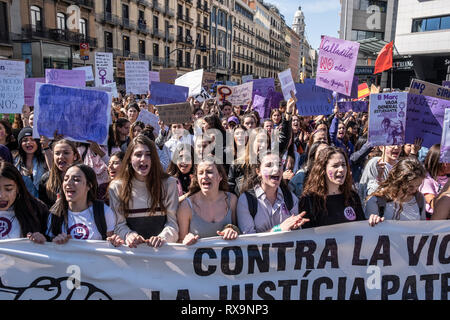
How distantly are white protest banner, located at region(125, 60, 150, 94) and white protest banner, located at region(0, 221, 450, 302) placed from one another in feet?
20.9

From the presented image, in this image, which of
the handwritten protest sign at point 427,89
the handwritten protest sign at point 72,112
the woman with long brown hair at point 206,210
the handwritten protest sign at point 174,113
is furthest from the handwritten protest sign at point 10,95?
the handwritten protest sign at point 427,89

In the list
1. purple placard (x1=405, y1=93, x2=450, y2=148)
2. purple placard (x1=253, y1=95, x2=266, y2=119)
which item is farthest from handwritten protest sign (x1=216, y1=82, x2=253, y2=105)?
purple placard (x1=405, y1=93, x2=450, y2=148)

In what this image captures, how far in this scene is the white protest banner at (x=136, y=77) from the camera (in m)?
8.20

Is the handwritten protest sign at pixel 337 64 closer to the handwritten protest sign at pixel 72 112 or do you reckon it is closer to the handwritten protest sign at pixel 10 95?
the handwritten protest sign at pixel 72 112

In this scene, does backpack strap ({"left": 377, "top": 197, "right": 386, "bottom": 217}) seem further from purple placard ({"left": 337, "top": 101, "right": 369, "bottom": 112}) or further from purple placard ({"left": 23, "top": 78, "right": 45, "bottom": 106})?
purple placard ({"left": 23, "top": 78, "right": 45, "bottom": 106})

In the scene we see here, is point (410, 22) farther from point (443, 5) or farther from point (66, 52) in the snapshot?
point (66, 52)

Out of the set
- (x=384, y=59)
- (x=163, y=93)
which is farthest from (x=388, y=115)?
(x=384, y=59)

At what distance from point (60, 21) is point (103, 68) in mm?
19888

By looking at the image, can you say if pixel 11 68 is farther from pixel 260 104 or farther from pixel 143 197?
pixel 143 197

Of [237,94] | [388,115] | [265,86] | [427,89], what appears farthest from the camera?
[237,94]

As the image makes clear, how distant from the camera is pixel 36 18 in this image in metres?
22.7

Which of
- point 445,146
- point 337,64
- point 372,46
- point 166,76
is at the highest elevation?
point 372,46

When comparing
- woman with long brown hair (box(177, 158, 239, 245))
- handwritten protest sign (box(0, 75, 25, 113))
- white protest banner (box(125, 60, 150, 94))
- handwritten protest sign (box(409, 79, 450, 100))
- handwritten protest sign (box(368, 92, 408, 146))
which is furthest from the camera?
white protest banner (box(125, 60, 150, 94))

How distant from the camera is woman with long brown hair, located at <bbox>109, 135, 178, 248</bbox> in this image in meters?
2.58
